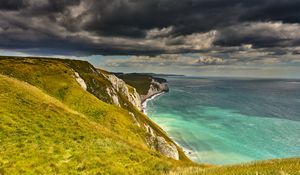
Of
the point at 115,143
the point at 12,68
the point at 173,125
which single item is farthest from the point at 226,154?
the point at 115,143

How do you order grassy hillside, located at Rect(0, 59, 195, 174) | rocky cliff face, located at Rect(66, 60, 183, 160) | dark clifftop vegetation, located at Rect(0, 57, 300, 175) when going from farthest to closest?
1. rocky cliff face, located at Rect(66, 60, 183, 160)
2. grassy hillside, located at Rect(0, 59, 195, 174)
3. dark clifftop vegetation, located at Rect(0, 57, 300, 175)

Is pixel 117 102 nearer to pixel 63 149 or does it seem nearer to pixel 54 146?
pixel 54 146

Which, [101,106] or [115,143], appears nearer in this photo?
[115,143]

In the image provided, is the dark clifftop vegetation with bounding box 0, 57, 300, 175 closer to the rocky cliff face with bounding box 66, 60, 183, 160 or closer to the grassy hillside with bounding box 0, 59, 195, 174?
the grassy hillside with bounding box 0, 59, 195, 174

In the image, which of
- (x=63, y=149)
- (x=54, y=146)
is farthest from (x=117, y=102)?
(x=63, y=149)

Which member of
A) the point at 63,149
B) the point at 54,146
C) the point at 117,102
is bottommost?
the point at 117,102

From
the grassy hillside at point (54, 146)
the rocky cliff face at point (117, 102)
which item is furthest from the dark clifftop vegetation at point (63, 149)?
the rocky cliff face at point (117, 102)

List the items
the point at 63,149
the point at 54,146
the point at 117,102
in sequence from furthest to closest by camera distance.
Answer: the point at 117,102
the point at 54,146
the point at 63,149

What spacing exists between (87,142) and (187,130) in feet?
449

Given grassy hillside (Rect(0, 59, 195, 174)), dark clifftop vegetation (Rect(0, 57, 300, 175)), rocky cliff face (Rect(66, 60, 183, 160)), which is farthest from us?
rocky cliff face (Rect(66, 60, 183, 160))

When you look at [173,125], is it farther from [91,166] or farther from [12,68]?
[91,166]

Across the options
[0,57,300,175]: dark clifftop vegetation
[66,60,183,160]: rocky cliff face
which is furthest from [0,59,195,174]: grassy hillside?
[66,60,183,160]: rocky cliff face

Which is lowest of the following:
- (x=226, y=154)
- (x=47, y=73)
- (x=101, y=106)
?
(x=226, y=154)

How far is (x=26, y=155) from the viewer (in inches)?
871
